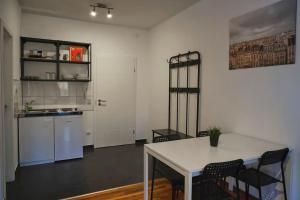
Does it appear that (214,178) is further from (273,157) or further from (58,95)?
(58,95)

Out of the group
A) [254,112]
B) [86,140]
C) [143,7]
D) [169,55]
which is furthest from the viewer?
[86,140]

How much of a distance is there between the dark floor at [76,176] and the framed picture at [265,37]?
2.19 m

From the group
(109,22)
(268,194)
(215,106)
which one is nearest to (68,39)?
(109,22)

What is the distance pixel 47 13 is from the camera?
160 inches

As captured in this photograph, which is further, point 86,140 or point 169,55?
point 86,140

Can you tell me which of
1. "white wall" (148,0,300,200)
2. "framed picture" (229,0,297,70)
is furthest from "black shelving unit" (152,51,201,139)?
"framed picture" (229,0,297,70)

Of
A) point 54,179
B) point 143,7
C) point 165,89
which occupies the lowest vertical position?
point 54,179

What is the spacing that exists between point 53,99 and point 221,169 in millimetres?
3668

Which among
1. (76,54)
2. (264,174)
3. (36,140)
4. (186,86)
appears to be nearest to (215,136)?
(264,174)

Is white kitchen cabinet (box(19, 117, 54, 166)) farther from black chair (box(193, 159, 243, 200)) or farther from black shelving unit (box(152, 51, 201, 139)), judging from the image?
black chair (box(193, 159, 243, 200))

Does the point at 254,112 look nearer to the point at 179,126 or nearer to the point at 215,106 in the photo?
the point at 215,106

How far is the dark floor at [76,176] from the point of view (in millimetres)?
2744

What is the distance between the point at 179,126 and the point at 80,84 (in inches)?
87.9

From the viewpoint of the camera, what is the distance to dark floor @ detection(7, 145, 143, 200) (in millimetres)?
2744
